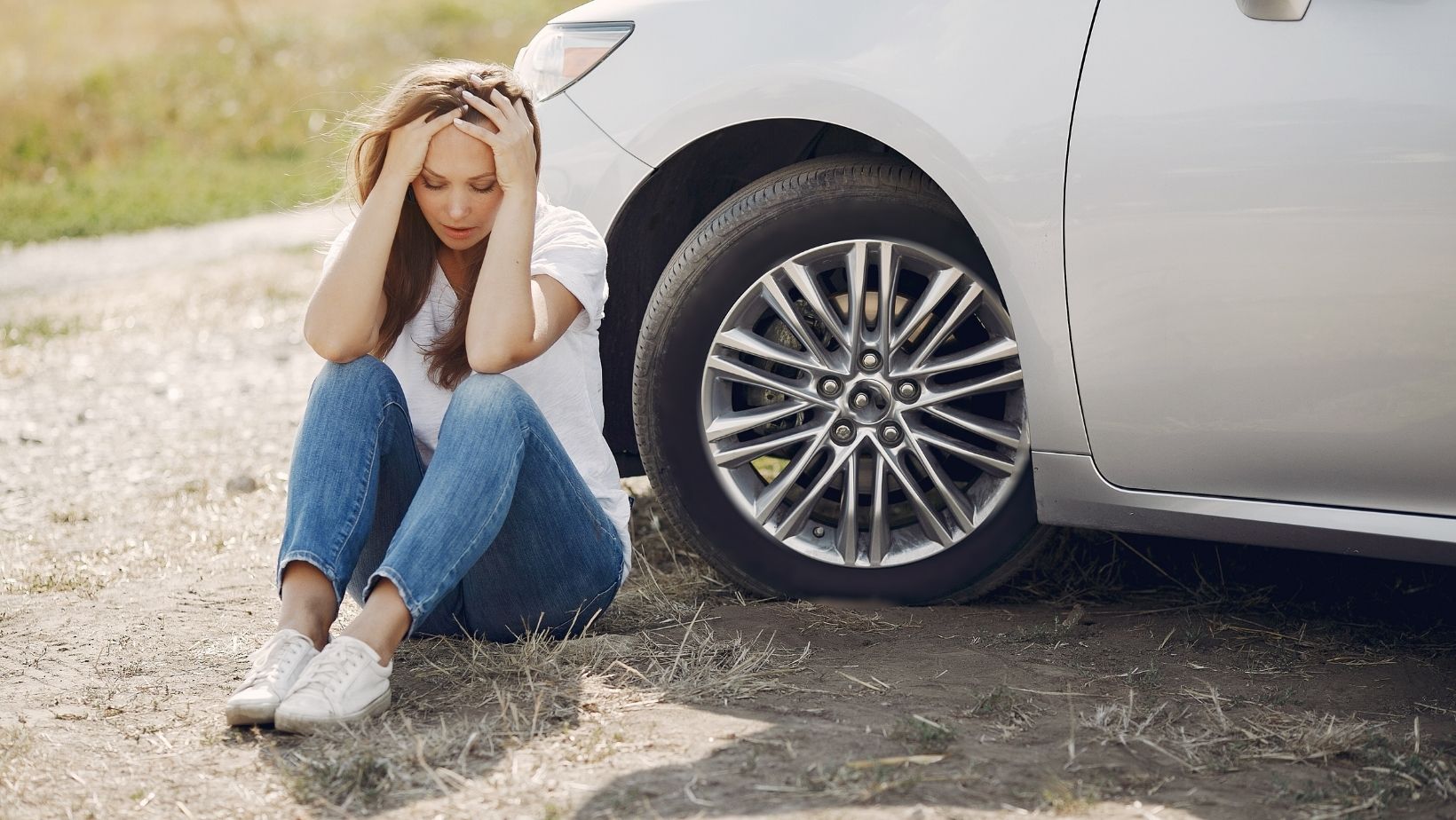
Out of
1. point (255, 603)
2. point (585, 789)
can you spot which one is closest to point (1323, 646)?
point (585, 789)

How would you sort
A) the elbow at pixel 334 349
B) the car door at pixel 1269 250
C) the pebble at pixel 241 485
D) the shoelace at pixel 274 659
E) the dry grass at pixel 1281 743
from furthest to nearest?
1. the pebble at pixel 241 485
2. the elbow at pixel 334 349
3. the shoelace at pixel 274 659
4. the car door at pixel 1269 250
5. the dry grass at pixel 1281 743

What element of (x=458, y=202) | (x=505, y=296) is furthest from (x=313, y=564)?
(x=458, y=202)

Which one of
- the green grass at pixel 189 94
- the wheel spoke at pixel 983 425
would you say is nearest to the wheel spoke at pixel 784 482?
the wheel spoke at pixel 983 425

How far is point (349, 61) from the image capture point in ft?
58.5

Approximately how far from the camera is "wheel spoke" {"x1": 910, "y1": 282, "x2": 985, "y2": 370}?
109 inches

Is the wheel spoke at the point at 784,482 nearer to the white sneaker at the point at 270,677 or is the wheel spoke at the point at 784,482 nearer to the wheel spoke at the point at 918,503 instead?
the wheel spoke at the point at 918,503

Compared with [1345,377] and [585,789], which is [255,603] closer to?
[585,789]

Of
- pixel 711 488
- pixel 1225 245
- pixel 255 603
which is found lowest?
pixel 255 603

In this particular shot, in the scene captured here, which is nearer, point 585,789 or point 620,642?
point 585,789

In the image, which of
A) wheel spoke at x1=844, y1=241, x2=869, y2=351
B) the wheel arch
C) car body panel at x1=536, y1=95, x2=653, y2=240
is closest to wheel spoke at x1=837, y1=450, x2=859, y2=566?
wheel spoke at x1=844, y1=241, x2=869, y2=351

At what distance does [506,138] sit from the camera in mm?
2668

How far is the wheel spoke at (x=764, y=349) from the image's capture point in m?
2.84

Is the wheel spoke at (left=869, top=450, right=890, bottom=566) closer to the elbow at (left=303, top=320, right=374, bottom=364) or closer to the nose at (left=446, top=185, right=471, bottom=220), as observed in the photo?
the nose at (left=446, top=185, right=471, bottom=220)

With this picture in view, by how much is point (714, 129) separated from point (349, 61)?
52.9 feet
